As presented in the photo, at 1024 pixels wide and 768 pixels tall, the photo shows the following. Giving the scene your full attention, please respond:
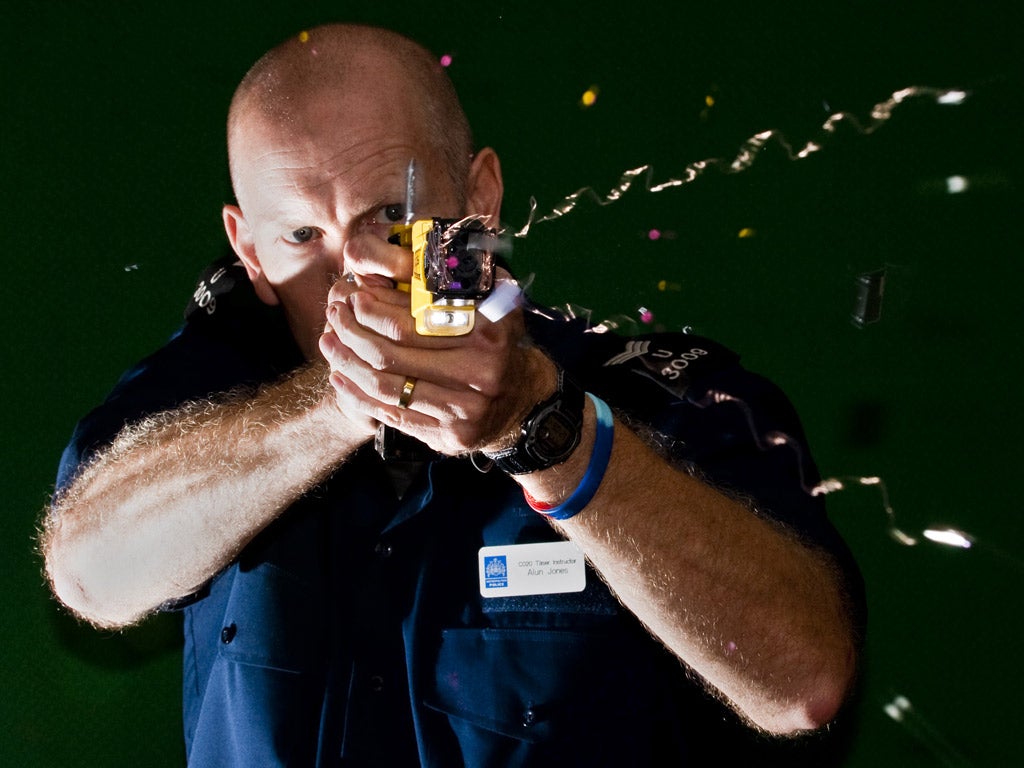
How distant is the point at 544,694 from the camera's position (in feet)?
4.30

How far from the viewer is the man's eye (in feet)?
4.43

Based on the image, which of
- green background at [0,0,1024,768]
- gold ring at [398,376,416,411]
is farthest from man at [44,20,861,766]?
green background at [0,0,1024,768]

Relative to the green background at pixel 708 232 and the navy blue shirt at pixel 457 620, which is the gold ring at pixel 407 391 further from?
the green background at pixel 708 232

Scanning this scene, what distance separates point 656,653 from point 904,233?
874 millimetres

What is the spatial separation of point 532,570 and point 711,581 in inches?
13.4

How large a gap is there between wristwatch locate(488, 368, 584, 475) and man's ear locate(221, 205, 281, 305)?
1.99 feet

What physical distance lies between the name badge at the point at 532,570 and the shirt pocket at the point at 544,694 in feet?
0.19

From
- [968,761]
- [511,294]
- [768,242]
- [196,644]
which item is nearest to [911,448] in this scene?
[768,242]

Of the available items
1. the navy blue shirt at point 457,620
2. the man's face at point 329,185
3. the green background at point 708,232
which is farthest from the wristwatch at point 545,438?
the green background at point 708,232

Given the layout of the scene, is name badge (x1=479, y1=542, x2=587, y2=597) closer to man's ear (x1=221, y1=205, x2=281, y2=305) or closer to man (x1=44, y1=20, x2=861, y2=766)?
man (x1=44, y1=20, x2=861, y2=766)

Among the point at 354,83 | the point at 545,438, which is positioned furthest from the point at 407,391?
the point at 354,83

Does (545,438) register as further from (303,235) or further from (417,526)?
(303,235)

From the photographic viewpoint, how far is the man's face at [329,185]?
1313mm

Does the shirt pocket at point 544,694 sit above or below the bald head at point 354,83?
below
